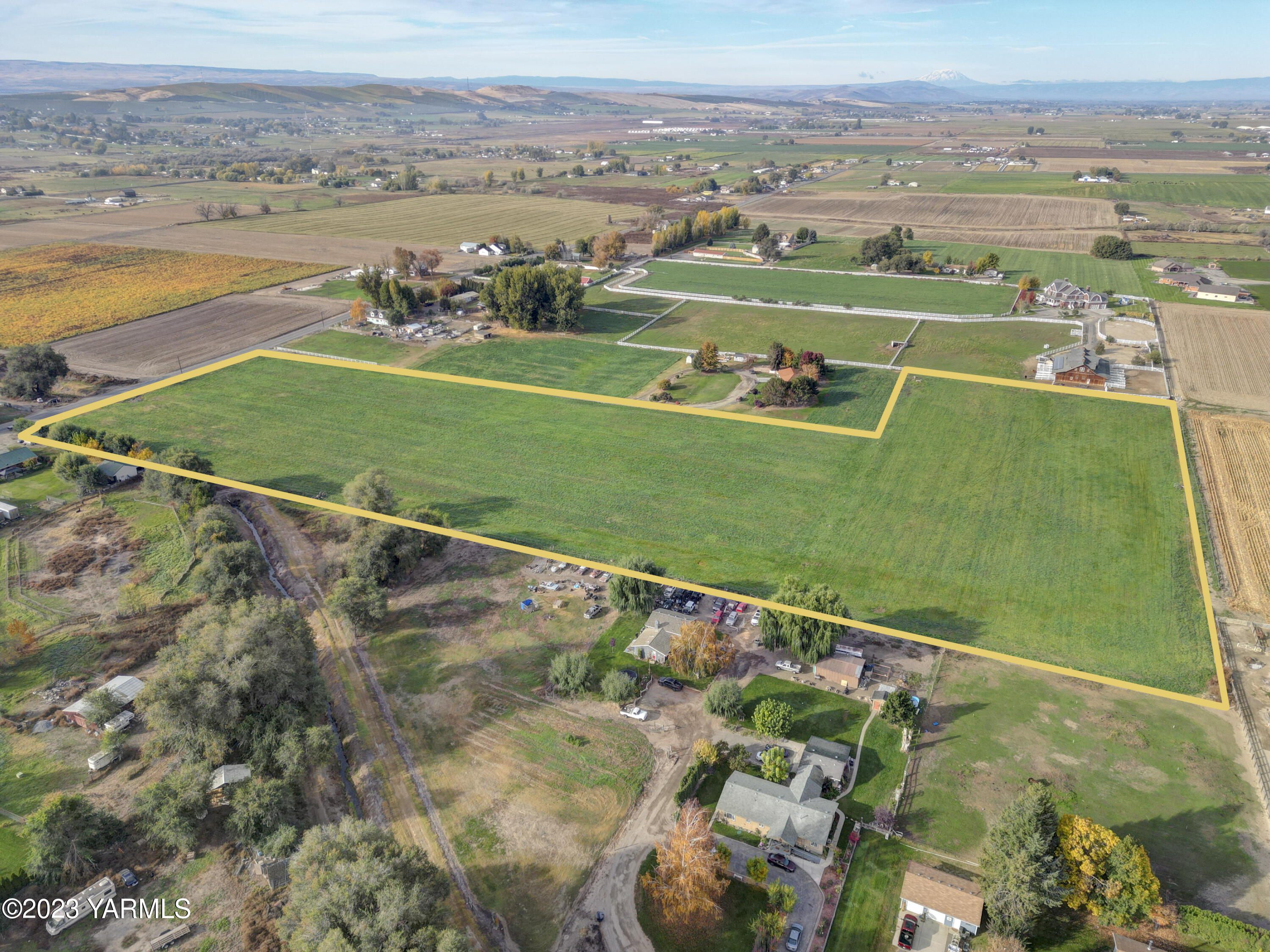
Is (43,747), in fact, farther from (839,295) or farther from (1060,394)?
(839,295)

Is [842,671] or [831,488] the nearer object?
[842,671]

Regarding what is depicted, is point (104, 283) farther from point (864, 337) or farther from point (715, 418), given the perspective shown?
point (864, 337)

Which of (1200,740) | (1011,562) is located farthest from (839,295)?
(1200,740)

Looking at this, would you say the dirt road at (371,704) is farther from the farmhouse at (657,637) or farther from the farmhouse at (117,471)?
A: the farmhouse at (657,637)

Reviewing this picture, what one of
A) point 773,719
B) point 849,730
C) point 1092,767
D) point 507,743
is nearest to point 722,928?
point 773,719

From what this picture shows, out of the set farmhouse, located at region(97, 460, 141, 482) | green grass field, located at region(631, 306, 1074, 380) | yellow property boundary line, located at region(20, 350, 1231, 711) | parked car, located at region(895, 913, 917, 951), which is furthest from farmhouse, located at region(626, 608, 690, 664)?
green grass field, located at region(631, 306, 1074, 380)

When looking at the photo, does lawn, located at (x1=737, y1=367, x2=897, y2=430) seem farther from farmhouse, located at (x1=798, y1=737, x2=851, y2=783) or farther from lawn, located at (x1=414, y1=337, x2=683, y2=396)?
farmhouse, located at (x1=798, y1=737, x2=851, y2=783)
